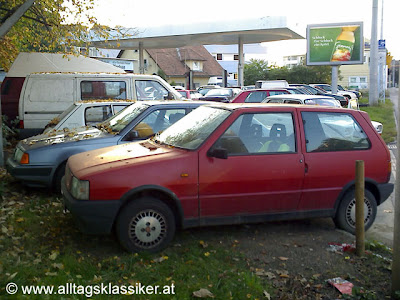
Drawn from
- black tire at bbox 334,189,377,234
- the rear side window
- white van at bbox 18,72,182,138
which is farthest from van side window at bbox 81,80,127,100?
black tire at bbox 334,189,377,234

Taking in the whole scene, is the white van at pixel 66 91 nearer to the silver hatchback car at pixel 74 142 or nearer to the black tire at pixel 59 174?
the silver hatchback car at pixel 74 142

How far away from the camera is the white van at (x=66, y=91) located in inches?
458

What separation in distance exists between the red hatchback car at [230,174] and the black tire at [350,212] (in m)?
0.01

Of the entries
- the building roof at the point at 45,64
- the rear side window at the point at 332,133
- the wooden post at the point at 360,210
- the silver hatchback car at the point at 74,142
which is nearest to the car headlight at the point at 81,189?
the silver hatchback car at the point at 74,142

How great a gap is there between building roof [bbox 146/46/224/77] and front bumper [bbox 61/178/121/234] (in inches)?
2185

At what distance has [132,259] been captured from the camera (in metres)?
4.90

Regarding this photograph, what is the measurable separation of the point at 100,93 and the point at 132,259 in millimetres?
7548

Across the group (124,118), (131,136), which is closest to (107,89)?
(124,118)

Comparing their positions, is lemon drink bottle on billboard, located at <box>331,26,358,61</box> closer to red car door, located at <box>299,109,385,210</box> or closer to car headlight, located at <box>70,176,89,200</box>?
red car door, located at <box>299,109,385,210</box>

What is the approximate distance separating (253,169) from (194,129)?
3.05ft

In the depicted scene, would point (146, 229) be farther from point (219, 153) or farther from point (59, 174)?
point (59, 174)

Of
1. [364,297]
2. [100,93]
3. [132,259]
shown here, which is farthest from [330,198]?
[100,93]

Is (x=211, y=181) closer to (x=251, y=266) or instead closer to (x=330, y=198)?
(x=251, y=266)

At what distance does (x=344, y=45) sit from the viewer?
29.6 m
